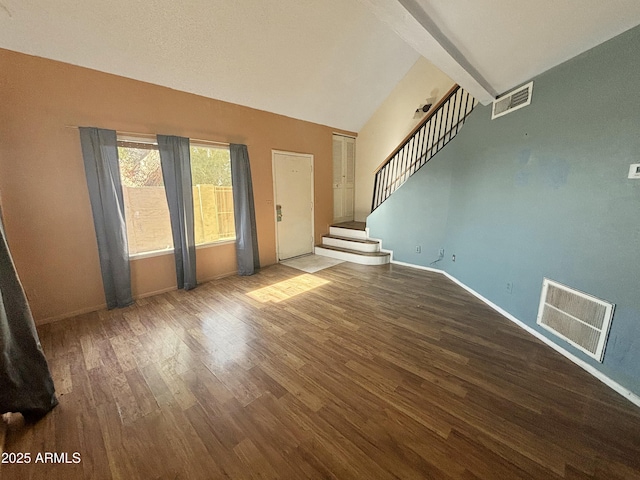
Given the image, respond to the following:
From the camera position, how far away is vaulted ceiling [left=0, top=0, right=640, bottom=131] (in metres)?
1.67

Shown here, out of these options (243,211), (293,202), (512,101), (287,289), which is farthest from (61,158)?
(512,101)

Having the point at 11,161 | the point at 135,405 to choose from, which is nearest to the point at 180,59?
the point at 11,161

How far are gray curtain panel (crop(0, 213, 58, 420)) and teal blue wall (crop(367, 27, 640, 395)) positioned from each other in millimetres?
4063

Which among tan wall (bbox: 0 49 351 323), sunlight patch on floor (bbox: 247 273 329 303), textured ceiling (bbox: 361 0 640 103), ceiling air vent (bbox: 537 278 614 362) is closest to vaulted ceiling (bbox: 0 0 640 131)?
textured ceiling (bbox: 361 0 640 103)

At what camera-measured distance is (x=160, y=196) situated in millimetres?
3361

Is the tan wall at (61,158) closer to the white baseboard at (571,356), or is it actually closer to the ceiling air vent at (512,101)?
the ceiling air vent at (512,101)

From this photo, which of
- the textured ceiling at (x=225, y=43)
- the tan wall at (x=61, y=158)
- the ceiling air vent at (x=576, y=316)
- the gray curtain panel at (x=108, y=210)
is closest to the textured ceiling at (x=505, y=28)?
the textured ceiling at (x=225, y=43)

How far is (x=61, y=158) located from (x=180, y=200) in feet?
3.93

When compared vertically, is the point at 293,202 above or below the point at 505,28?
below

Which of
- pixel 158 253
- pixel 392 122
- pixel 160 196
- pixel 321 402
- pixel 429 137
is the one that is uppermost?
→ pixel 392 122

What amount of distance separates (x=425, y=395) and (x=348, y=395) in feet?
1.81

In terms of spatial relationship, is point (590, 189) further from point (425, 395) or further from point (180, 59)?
point (180, 59)

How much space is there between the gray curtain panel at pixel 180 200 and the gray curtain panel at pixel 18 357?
1903mm

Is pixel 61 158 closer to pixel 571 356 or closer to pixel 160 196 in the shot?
pixel 160 196
